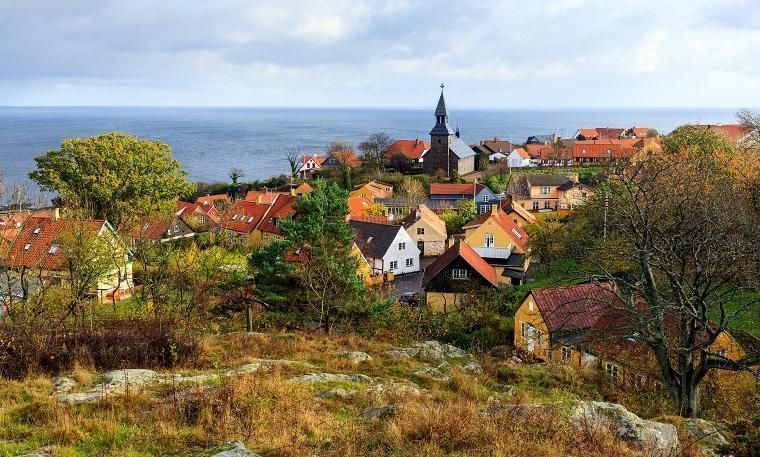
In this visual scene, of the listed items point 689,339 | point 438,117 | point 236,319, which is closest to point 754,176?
point 689,339

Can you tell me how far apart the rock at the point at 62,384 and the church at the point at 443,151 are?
74.4 m

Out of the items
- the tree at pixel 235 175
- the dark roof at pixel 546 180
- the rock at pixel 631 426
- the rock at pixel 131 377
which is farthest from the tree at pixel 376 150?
the rock at pixel 631 426

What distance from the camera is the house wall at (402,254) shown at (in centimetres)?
4541

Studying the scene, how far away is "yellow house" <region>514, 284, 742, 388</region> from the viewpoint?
19.4 metres

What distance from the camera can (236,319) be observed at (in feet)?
81.3

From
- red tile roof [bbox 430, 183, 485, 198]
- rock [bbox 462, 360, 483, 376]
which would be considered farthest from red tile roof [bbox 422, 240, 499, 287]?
red tile roof [bbox 430, 183, 485, 198]

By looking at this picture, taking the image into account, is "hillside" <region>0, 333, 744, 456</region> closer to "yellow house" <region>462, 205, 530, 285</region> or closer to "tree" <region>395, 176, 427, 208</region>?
"yellow house" <region>462, 205, 530, 285</region>

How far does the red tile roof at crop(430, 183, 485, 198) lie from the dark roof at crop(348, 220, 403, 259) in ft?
77.1

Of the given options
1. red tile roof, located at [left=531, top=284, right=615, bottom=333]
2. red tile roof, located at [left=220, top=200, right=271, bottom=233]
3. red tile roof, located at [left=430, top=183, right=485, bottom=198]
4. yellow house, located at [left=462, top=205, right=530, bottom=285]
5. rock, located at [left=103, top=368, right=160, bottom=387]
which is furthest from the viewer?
Answer: red tile roof, located at [left=430, top=183, right=485, bottom=198]

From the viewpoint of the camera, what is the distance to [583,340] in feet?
62.1

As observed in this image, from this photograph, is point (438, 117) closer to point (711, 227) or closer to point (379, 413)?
point (711, 227)

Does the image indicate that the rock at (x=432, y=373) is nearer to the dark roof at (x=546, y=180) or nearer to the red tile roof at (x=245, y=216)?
the red tile roof at (x=245, y=216)

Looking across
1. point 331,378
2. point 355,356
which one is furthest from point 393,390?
point 355,356

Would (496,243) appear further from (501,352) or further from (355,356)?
(355,356)
